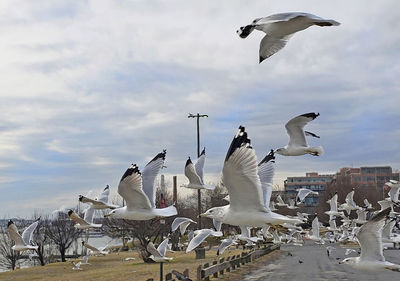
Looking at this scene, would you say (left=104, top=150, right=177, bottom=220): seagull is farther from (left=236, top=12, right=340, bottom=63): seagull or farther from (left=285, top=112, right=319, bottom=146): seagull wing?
(left=236, top=12, right=340, bottom=63): seagull

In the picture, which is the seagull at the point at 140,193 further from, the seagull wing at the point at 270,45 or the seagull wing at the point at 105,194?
the seagull wing at the point at 105,194

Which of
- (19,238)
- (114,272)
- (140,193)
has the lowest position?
(114,272)

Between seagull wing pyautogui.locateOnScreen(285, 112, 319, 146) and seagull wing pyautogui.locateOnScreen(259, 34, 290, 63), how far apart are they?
9.54ft

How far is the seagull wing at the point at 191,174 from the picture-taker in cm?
1475

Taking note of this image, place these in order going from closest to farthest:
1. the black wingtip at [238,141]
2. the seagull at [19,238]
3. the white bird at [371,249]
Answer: the black wingtip at [238,141] → the white bird at [371,249] → the seagull at [19,238]

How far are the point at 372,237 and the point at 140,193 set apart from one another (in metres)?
4.72

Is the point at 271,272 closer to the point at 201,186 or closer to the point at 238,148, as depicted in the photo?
the point at 201,186

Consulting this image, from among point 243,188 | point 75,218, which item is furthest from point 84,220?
point 243,188

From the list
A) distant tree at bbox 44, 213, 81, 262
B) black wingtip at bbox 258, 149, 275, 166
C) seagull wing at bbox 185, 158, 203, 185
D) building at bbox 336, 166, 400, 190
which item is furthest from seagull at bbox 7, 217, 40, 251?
building at bbox 336, 166, 400, 190

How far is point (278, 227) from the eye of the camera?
30.7 feet

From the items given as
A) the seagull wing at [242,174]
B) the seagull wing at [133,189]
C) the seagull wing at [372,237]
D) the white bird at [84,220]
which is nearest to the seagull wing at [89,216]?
the white bird at [84,220]

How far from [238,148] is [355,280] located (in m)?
10.2

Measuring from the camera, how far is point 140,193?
1130 centimetres

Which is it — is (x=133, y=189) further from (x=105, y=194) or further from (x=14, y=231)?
(x=14, y=231)
